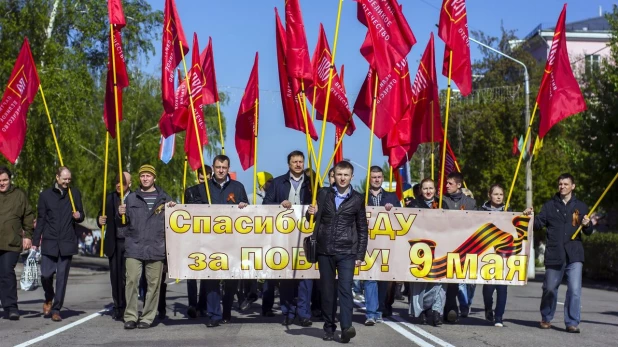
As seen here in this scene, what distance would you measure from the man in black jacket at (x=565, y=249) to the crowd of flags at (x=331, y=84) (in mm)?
1115

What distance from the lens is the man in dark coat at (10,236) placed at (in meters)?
13.3

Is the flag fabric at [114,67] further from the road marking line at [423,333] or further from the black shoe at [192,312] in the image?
the road marking line at [423,333]

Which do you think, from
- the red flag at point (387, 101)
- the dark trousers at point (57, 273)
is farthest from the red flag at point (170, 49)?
the red flag at point (387, 101)

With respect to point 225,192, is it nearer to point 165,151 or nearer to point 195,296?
point 195,296

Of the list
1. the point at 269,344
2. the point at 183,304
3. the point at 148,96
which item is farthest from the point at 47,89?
the point at 269,344

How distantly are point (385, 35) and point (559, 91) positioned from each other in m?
2.32

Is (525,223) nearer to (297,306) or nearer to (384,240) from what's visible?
(384,240)

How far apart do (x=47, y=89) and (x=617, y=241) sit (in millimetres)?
16706

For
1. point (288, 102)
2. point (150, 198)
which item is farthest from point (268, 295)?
point (288, 102)

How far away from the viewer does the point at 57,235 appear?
43.5 ft

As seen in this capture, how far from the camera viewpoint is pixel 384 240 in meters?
12.6

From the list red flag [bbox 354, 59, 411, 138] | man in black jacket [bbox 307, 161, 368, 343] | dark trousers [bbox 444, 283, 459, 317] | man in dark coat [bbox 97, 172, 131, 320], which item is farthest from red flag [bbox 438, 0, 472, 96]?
man in dark coat [bbox 97, 172, 131, 320]

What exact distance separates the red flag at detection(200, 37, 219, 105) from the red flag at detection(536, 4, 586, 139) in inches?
201

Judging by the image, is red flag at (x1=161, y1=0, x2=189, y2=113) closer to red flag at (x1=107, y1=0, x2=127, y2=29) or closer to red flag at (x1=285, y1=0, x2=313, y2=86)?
red flag at (x1=107, y1=0, x2=127, y2=29)
